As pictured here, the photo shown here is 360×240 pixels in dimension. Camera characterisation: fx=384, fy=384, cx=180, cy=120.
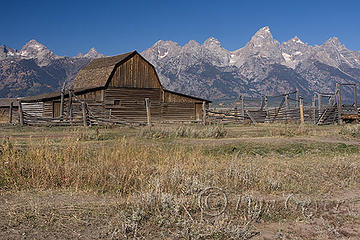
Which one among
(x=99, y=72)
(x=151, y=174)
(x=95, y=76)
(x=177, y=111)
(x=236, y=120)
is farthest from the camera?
(x=177, y=111)

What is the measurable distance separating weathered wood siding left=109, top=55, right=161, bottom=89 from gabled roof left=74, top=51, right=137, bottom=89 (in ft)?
1.97

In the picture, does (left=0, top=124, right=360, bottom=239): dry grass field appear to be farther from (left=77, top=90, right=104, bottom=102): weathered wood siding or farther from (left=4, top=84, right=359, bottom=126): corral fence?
(left=77, top=90, right=104, bottom=102): weathered wood siding

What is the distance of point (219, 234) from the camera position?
533 centimetres

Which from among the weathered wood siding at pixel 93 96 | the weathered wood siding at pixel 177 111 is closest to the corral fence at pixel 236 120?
the weathered wood siding at pixel 93 96

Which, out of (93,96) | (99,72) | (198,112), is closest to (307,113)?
(198,112)

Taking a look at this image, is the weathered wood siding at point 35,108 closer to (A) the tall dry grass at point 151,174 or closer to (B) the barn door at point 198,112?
(B) the barn door at point 198,112

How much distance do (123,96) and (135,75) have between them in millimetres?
2979

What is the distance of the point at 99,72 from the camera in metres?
40.3

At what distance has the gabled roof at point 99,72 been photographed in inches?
1505

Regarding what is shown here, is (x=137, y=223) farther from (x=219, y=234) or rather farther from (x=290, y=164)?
(x=290, y=164)

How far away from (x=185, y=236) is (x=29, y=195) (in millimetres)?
3164

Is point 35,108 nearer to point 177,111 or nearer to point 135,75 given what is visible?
point 135,75

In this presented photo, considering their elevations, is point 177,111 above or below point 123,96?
below

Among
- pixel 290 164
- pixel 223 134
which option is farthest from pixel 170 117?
pixel 290 164
